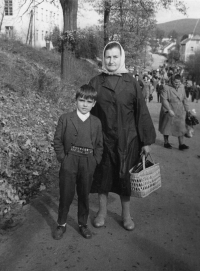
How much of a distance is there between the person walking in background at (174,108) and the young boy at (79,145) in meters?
4.76

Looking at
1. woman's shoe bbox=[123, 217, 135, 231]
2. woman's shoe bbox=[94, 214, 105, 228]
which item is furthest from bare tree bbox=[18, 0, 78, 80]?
woman's shoe bbox=[123, 217, 135, 231]

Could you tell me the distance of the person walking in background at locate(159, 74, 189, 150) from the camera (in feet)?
26.9

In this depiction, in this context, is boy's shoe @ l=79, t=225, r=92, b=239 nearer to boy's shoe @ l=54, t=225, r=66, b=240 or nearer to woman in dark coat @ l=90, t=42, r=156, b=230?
boy's shoe @ l=54, t=225, r=66, b=240

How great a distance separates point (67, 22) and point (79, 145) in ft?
35.8

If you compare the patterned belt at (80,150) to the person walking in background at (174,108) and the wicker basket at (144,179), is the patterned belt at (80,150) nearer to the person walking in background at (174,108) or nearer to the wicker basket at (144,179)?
the wicker basket at (144,179)

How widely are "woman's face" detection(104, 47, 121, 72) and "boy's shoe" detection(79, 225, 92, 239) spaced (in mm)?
1683

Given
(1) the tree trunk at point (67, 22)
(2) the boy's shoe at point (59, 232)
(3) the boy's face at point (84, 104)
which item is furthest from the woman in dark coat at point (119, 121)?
(1) the tree trunk at point (67, 22)

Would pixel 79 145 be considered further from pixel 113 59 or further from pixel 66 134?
pixel 113 59

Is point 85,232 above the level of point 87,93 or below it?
below

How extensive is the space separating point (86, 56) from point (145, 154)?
22.6 m

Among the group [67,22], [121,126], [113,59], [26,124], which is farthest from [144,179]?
[67,22]

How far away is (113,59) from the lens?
12.3 feet

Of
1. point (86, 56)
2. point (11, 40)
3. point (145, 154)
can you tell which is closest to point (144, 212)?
point (145, 154)

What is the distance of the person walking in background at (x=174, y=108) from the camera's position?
8195 mm
